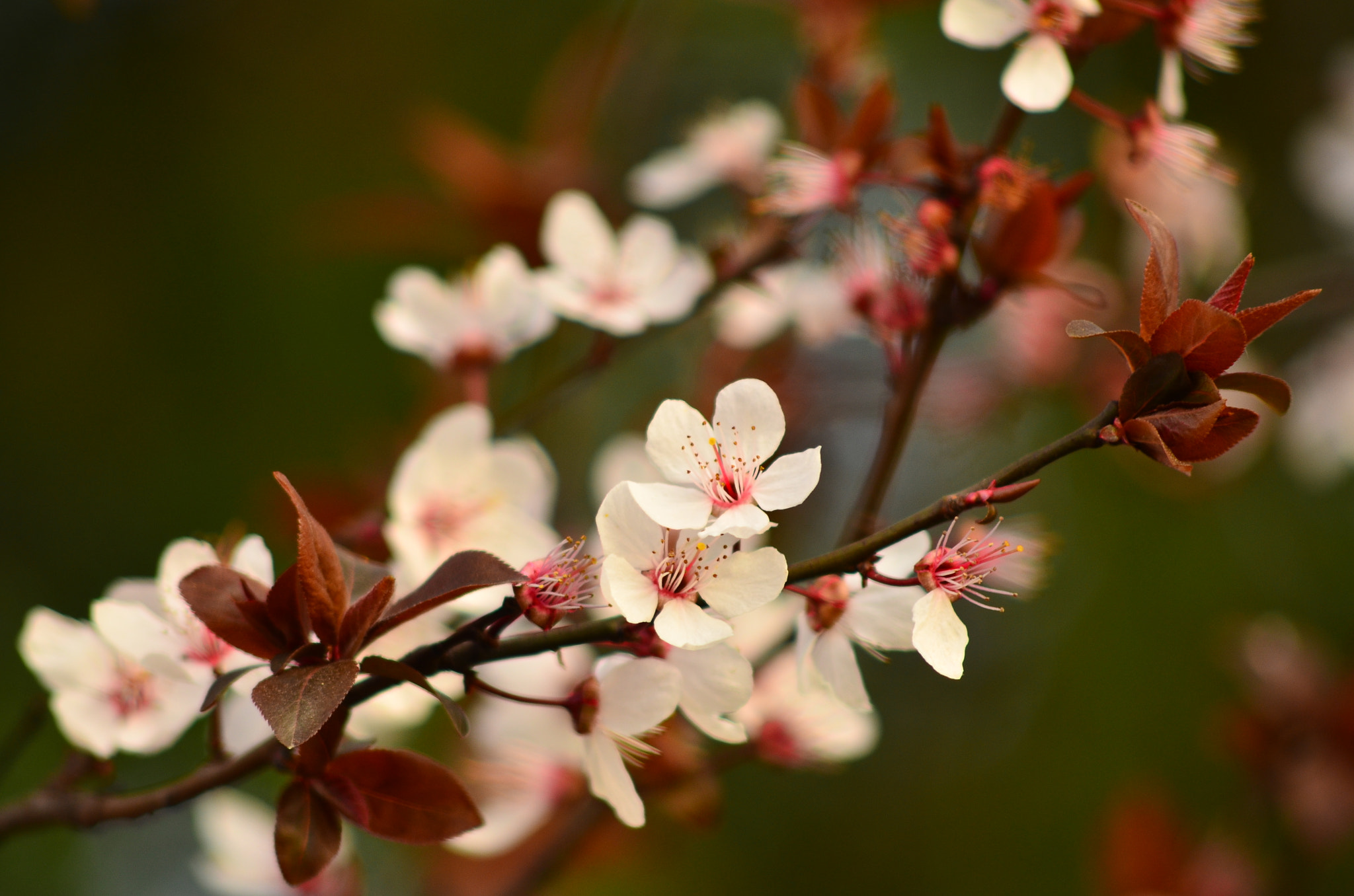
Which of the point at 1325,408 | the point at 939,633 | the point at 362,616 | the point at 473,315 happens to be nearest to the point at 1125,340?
the point at 939,633

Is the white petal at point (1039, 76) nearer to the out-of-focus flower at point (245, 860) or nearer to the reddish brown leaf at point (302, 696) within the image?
the reddish brown leaf at point (302, 696)

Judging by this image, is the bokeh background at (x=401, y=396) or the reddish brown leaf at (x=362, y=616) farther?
the bokeh background at (x=401, y=396)

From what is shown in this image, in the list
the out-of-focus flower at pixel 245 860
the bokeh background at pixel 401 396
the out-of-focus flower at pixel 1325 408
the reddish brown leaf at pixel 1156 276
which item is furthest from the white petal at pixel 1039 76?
the bokeh background at pixel 401 396

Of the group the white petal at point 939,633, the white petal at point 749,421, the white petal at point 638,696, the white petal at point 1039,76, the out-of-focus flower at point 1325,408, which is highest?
the white petal at point 1039,76

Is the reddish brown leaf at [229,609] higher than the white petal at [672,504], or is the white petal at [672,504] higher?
the white petal at [672,504]

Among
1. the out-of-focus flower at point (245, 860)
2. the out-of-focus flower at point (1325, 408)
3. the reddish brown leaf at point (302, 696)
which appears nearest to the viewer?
the reddish brown leaf at point (302, 696)

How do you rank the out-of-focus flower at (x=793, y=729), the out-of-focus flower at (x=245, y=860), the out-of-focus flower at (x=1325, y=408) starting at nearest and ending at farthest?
the out-of-focus flower at (x=793, y=729) < the out-of-focus flower at (x=245, y=860) < the out-of-focus flower at (x=1325, y=408)

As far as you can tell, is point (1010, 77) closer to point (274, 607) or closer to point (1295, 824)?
point (274, 607)

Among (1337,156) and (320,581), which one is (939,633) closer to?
(320,581)
